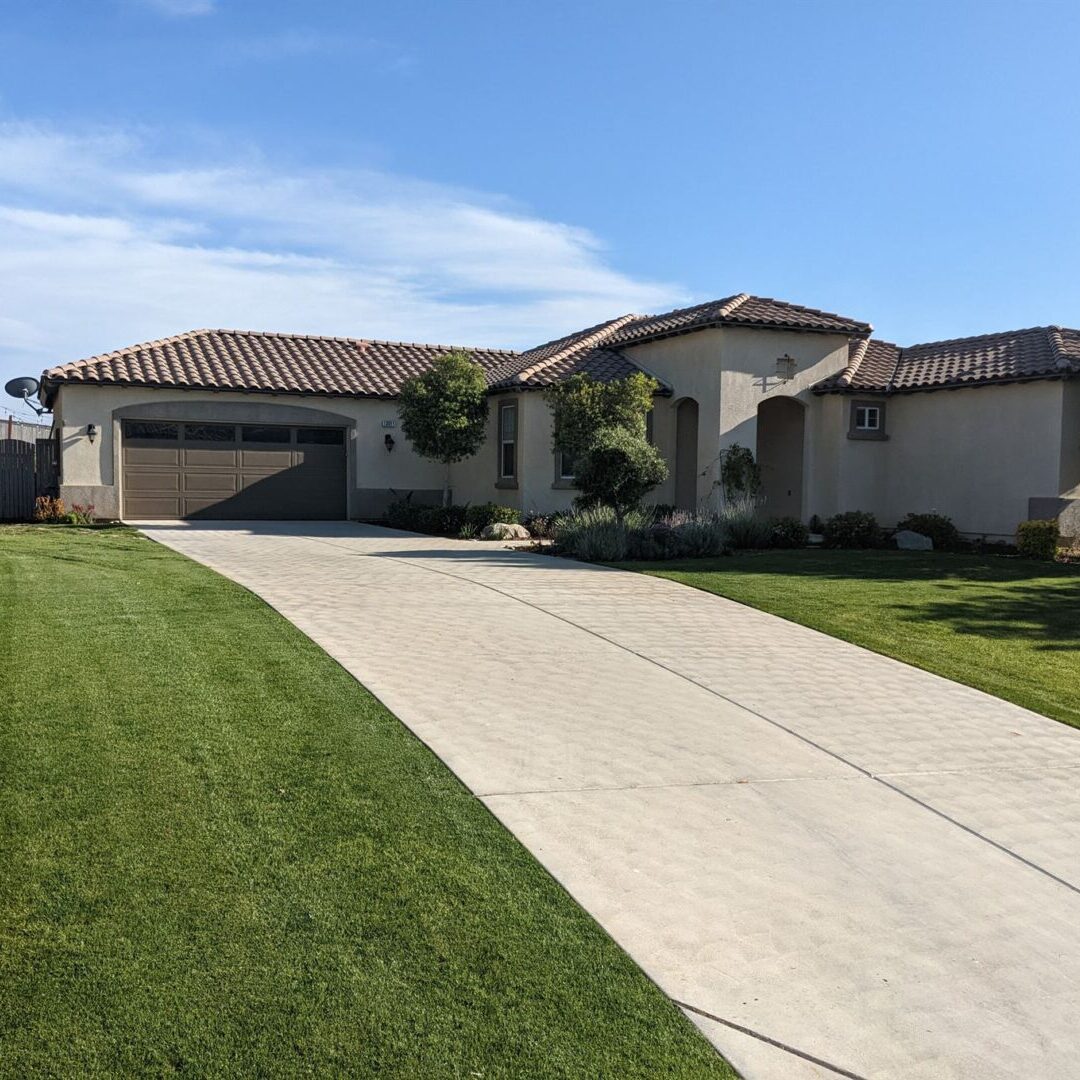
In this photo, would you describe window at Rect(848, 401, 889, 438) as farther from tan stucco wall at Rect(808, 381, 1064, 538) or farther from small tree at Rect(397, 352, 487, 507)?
small tree at Rect(397, 352, 487, 507)

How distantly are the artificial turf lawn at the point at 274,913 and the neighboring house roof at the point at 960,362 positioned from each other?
1695 centimetres

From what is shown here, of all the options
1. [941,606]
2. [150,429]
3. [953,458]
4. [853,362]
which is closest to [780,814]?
[941,606]

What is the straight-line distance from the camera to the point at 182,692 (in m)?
7.16

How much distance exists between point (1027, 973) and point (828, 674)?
4.82 m

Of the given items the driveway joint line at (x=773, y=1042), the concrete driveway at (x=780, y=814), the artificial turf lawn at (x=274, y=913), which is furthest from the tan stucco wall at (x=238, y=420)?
the driveway joint line at (x=773, y=1042)

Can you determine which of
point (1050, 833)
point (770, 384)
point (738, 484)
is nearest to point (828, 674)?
point (1050, 833)

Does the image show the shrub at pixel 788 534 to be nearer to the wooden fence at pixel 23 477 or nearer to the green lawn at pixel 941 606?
the green lawn at pixel 941 606

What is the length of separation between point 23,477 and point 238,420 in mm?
5177

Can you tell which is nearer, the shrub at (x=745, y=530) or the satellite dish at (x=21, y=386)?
the shrub at (x=745, y=530)

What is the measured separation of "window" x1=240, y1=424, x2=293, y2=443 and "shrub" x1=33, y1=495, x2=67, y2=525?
436cm

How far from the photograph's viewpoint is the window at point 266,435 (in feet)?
84.6

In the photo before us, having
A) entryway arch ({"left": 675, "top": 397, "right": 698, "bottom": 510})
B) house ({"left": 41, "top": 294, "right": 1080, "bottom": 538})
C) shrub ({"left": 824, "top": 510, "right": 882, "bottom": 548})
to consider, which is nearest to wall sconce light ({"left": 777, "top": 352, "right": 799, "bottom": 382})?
house ({"left": 41, "top": 294, "right": 1080, "bottom": 538})

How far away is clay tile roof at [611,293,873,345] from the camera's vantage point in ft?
72.3

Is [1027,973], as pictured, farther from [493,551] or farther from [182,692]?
[493,551]
